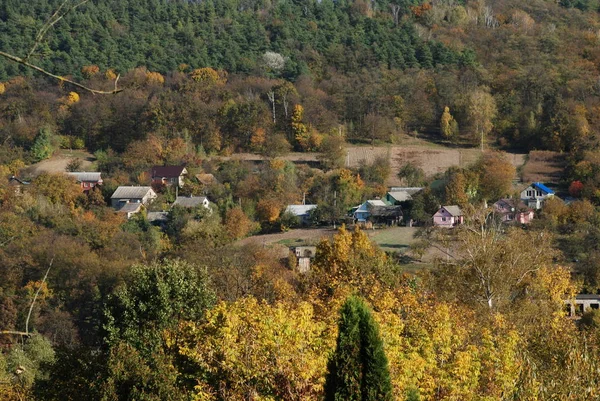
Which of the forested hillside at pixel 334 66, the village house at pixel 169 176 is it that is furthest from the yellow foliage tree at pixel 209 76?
the village house at pixel 169 176

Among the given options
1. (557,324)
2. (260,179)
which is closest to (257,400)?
(557,324)

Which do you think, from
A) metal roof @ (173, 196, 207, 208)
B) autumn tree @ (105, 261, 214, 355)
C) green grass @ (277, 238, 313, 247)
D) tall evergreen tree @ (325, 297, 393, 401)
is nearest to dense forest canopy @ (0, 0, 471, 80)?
metal roof @ (173, 196, 207, 208)

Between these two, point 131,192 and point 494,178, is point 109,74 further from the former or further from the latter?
point 494,178

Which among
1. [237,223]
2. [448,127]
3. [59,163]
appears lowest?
[448,127]

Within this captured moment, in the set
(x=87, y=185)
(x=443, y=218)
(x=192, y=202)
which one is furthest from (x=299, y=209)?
(x=87, y=185)

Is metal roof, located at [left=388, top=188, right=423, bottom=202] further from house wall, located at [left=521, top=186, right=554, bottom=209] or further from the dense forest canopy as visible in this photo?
the dense forest canopy

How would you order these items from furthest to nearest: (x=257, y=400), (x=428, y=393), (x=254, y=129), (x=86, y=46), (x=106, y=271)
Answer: (x=86, y=46), (x=254, y=129), (x=106, y=271), (x=428, y=393), (x=257, y=400)

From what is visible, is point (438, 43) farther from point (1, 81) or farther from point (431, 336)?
point (431, 336)
